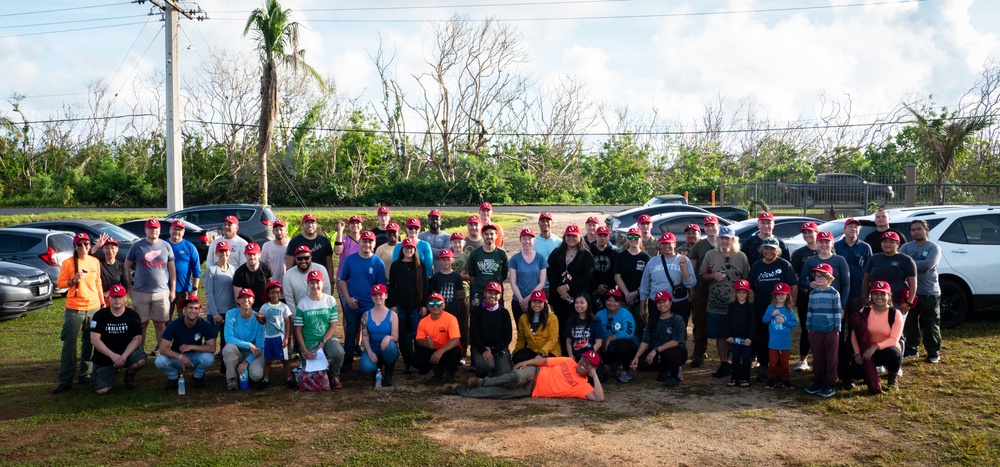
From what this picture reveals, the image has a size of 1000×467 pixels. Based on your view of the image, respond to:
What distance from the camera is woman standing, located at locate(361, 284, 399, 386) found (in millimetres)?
7922

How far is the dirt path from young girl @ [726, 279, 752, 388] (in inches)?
7.9

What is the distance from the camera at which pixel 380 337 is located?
809cm

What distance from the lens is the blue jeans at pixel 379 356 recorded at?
25.9 ft

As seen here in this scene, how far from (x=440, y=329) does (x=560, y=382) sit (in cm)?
144

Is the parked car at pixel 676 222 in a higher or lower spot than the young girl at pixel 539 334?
higher

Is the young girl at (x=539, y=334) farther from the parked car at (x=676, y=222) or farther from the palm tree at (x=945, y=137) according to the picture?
the palm tree at (x=945, y=137)

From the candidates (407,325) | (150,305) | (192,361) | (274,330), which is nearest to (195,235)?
(150,305)

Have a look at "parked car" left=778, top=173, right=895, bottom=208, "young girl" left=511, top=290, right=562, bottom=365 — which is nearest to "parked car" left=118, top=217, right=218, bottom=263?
"young girl" left=511, top=290, right=562, bottom=365

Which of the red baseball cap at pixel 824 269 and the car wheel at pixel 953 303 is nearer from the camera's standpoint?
the red baseball cap at pixel 824 269

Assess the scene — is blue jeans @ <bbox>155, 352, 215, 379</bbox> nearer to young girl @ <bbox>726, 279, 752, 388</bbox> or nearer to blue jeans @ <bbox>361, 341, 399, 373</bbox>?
blue jeans @ <bbox>361, 341, 399, 373</bbox>

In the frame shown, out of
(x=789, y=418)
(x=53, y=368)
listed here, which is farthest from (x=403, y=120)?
(x=789, y=418)

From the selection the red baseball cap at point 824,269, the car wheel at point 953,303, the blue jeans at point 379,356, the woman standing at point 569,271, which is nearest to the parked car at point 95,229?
the blue jeans at point 379,356

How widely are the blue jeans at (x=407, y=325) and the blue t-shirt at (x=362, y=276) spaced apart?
354 millimetres

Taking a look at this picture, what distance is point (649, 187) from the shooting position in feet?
134
